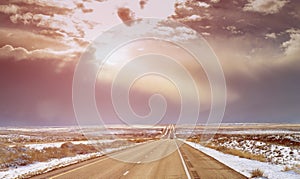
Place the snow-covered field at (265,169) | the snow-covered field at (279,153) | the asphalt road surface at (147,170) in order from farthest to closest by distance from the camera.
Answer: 1. the snow-covered field at (279,153)
2. the asphalt road surface at (147,170)
3. the snow-covered field at (265,169)

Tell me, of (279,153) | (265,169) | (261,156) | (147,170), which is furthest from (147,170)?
(279,153)

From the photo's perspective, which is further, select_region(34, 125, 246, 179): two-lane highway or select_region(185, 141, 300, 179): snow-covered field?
select_region(34, 125, 246, 179): two-lane highway

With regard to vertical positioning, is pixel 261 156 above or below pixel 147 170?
below

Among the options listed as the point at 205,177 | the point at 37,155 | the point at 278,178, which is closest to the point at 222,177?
the point at 205,177

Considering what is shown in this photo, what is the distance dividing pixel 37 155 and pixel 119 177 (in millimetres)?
14236

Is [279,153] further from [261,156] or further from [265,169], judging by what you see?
[265,169]

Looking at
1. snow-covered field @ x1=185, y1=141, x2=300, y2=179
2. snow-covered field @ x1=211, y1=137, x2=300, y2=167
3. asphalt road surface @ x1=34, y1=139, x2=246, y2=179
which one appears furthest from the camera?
snow-covered field @ x1=211, y1=137, x2=300, y2=167

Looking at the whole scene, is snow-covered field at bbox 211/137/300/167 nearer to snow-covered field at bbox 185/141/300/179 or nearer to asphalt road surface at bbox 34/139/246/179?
snow-covered field at bbox 185/141/300/179

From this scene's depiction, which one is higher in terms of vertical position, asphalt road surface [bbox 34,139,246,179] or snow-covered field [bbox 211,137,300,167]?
asphalt road surface [bbox 34,139,246,179]

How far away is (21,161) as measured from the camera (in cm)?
2141

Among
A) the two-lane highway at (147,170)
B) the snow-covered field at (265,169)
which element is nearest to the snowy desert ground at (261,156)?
the snow-covered field at (265,169)

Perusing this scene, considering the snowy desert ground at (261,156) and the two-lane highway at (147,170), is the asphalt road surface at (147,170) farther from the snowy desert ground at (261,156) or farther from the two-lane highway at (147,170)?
the snowy desert ground at (261,156)

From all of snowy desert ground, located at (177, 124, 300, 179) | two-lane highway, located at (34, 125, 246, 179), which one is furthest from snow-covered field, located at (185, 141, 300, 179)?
two-lane highway, located at (34, 125, 246, 179)

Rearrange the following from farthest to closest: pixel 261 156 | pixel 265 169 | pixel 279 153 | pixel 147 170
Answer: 1. pixel 279 153
2. pixel 261 156
3. pixel 265 169
4. pixel 147 170
